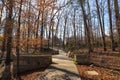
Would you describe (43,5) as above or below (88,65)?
above

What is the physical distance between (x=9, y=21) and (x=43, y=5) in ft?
25.7

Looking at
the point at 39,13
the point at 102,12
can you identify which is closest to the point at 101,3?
the point at 102,12

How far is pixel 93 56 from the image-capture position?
50.9 feet

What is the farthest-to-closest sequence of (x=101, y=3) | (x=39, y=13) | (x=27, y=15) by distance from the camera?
(x=101, y=3)
(x=39, y=13)
(x=27, y=15)

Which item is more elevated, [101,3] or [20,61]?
[101,3]

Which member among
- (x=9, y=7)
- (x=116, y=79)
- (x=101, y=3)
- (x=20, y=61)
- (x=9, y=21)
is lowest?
(x=116, y=79)

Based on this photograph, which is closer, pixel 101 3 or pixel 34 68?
pixel 34 68

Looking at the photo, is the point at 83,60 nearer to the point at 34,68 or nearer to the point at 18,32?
the point at 34,68

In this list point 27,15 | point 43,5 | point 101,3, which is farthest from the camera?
point 101,3

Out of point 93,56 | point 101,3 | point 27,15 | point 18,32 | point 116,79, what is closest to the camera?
point 116,79

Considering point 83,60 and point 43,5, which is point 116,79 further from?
point 43,5

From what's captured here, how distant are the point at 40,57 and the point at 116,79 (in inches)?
274

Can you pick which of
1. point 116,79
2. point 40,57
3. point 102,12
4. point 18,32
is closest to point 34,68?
point 40,57

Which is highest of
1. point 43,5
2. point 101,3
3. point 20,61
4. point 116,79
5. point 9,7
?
point 101,3
